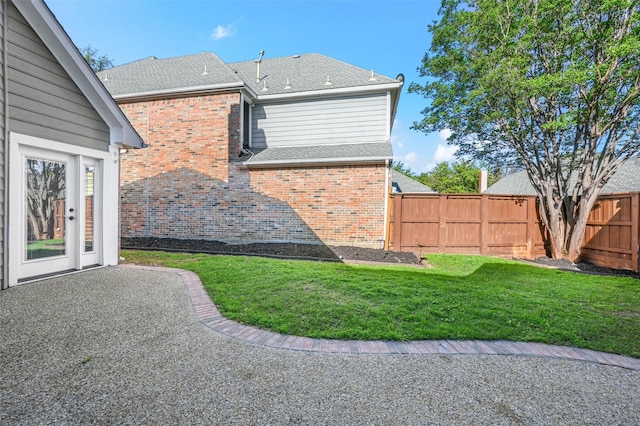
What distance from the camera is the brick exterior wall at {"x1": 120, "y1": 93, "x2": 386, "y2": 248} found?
31.8ft

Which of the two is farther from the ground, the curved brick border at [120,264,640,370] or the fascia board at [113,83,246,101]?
the fascia board at [113,83,246,101]

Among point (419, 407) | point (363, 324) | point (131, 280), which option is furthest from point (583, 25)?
point (131, 280)

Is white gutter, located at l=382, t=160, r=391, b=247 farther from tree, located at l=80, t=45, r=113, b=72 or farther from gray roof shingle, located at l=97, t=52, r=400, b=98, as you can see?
tree, located at l=80, t=45, r=113, b=72

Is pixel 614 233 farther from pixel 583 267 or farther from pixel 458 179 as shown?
pixel 458 179

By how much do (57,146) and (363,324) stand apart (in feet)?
19.7

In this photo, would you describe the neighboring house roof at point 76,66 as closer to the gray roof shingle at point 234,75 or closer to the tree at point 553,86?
the gray roof shingle at point 234,75

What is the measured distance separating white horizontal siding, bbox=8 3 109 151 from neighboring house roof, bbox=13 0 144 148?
0.10 metres

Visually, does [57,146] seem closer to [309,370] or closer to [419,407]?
[309,370]

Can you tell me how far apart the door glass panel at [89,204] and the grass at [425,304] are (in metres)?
1.78

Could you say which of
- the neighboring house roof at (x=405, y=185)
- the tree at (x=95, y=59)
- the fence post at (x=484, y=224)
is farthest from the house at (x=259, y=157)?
the tree at (x=95, y=59)

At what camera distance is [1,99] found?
14.6 ft

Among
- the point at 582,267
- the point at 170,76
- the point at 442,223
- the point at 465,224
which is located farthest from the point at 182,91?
the point at 582,267

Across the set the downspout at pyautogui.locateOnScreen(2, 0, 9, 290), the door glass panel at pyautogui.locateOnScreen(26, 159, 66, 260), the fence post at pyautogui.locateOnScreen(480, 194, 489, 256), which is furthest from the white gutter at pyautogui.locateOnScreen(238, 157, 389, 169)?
the downspout at pyautogui.locateOnScreen(2, 0, 9, 290)

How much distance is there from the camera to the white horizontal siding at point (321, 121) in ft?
35.7
